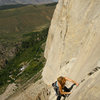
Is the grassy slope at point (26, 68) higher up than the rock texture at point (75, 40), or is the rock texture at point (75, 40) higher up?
the rock texture at point (75, 40)

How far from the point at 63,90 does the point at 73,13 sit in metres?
11.1

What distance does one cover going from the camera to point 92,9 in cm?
1675

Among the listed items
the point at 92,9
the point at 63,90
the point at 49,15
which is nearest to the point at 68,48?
the point at 92,9

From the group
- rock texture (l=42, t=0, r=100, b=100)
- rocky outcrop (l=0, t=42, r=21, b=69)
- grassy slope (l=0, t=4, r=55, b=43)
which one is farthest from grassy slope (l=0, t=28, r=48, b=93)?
grassy slope (l=0, t=4, r=55, b=43)

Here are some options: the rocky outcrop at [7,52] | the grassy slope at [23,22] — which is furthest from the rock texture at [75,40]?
the grassy slope at [23,22]

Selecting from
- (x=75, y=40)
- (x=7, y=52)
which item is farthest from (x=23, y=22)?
(x=75, y=40)

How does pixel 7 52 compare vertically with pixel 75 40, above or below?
below

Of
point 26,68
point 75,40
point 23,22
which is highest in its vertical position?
point 75,40

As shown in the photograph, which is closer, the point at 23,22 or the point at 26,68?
the point at 26,68

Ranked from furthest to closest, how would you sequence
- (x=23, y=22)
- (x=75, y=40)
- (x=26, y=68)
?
(x=23, y=22)
(x=26, y=68)
(x=75, y=40)

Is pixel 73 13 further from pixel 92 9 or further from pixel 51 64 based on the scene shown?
pixel 51 64

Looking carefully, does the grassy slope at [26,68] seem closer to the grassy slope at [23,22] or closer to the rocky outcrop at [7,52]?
the rocky outcrop at [7,52]

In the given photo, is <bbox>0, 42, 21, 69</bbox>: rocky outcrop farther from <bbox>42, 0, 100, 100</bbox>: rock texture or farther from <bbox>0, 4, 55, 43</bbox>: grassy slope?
<bbox>42, 0, 100, 100</bbox>: rock texture

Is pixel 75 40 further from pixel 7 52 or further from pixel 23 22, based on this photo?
pixel 23 22
